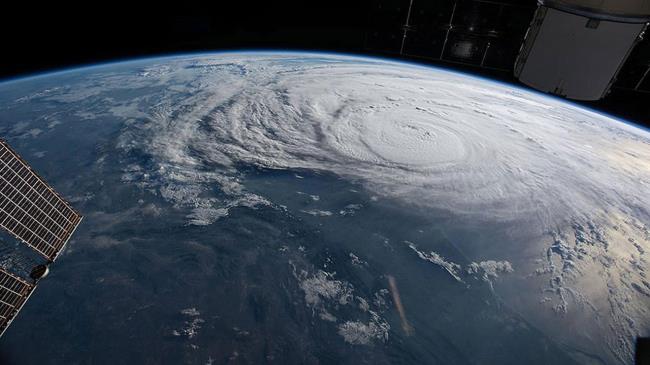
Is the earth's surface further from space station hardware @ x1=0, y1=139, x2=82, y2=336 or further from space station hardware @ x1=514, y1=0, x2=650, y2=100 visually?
space station hardware @ x1=514, y1=0, x2=650, y2=100

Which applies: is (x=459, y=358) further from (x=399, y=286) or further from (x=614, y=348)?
(x=614, y=348)

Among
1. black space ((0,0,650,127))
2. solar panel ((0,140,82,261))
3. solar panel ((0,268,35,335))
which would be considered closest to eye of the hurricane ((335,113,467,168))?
black space ((0,0,650,127))

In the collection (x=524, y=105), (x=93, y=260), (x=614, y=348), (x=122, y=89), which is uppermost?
(x=524, y=105)

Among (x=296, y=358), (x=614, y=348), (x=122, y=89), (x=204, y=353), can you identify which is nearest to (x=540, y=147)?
(x=614, y=348)

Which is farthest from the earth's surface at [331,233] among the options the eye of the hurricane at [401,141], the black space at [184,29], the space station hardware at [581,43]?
the space station hardware at [581,43]

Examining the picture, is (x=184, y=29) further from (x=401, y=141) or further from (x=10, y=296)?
(x=10, y=296)

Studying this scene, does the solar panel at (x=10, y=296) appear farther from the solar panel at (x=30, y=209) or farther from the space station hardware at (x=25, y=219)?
the solar panel at (x=30, y=209)
